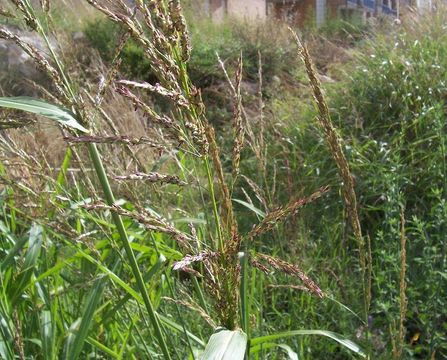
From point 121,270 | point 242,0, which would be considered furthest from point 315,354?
point 242,0

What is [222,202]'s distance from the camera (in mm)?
849

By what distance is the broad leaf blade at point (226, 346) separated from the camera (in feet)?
2.66

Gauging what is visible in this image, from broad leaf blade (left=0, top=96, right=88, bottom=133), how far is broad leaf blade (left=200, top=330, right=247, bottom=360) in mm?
360

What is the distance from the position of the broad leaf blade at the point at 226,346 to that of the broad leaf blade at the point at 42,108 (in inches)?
14.2

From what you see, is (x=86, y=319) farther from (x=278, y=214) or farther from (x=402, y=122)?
(x=402, y=122)

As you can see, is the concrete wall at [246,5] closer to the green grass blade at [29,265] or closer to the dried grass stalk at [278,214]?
the green grass blade at [29,265]

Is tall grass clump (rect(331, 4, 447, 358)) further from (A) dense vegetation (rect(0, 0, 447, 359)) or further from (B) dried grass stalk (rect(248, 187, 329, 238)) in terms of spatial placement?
→ (B) dried grass stalk (rect(248, 187, 329, 238))

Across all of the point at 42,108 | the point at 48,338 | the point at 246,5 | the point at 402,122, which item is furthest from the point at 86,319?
the point at 246,5

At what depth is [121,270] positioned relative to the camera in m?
2.19

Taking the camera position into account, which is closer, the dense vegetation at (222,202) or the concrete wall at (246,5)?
the dense vegetation at (222,202)

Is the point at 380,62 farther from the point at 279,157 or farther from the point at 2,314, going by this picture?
the point at 2,314

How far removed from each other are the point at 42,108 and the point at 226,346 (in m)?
0.41

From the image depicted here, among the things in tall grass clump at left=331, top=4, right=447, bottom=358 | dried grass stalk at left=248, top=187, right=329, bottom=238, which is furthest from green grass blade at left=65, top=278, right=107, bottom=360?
tall grass clump at left=331, top=4, right=447, bottom=358

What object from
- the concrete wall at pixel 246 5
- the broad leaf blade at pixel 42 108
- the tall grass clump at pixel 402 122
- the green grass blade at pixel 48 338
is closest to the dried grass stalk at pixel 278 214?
the broad leaf blade at pixel 42 108
